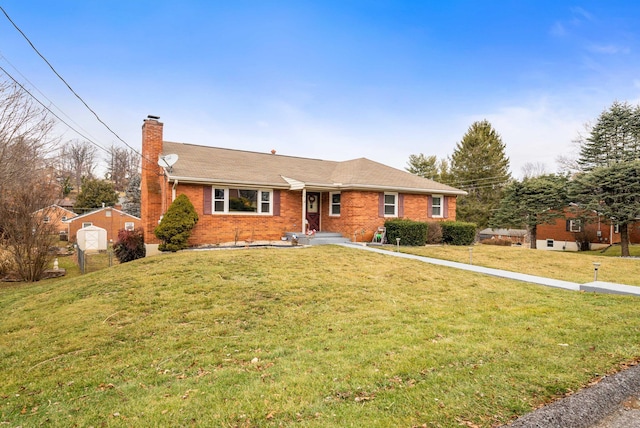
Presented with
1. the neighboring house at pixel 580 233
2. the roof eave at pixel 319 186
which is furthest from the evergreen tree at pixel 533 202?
the roof eave at pixel 319 186

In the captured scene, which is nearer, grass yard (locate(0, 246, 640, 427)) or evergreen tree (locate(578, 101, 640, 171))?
grass yard (locate(0, 246, 640, 427))

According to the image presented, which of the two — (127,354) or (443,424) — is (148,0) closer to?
(127,354)

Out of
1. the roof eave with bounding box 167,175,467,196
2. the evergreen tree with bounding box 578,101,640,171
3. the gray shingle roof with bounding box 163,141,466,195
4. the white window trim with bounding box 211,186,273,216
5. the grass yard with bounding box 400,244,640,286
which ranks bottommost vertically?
the grass yard with bounding box 400,244,640,286

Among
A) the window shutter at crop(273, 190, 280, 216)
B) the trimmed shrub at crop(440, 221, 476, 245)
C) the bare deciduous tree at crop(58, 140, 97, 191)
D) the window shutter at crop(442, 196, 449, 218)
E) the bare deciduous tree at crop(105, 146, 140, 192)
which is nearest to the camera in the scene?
the window shutter at crop(273, 190, 280, 216)

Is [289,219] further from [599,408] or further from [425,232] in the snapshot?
[599,408]

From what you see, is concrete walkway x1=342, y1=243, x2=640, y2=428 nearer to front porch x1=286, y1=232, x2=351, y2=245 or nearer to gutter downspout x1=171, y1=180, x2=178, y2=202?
front porch x1=286, y1=232, x2=351, y2=245

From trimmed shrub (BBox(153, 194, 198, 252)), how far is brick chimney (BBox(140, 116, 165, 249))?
2510mm

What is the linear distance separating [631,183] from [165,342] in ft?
95.6

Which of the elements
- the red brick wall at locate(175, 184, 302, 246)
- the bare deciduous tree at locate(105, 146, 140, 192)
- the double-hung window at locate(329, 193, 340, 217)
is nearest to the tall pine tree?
the double-hung window at locate(329, 193, 340, 217)

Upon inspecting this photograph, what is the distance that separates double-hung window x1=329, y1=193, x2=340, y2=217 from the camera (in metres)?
17.7

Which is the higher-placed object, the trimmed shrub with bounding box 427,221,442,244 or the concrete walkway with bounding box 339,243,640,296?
the trimmed shrub with bounding box 427,221,442,244

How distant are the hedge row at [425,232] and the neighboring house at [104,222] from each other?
99.3ft

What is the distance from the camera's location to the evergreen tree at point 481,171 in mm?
41750

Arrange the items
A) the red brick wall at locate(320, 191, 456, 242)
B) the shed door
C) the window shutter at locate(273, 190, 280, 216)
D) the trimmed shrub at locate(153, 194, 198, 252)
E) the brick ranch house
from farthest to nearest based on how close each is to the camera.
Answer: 1. the shed door
2. the red brick wall at locate(320, 191, 456, 242)
3. the window shutter at locate(273, 190, 280, 216)
4. the brick ranch house
5. the trimmed shrub at locate(153, 194, 198, 252)
